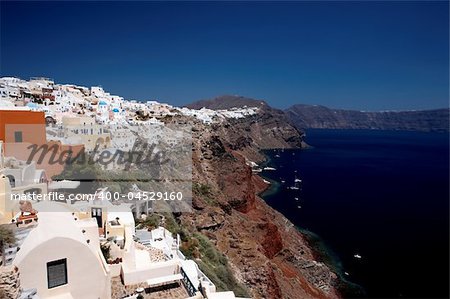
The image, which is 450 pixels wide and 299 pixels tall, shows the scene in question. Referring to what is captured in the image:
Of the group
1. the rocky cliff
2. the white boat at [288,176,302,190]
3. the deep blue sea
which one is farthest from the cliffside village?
the white boat at [288,176,302,190]

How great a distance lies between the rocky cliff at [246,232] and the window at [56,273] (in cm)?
998

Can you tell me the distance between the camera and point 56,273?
7539 millimetres

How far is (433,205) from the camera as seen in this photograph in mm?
53344

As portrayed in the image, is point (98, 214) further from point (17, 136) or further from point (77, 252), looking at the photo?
point (17, 136)

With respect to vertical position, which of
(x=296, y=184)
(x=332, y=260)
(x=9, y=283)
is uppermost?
(x=9, y=283)

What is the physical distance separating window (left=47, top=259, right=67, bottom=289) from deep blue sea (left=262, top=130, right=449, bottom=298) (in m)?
24.4

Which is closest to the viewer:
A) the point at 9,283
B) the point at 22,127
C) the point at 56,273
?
the point at 9,283

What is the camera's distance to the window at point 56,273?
7.44 m

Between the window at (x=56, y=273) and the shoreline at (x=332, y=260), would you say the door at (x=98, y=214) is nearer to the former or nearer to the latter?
the window at (x=56, y=273)

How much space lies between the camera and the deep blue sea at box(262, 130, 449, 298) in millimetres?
30172

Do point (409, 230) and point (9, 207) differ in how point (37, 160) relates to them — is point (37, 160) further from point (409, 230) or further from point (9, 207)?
point (409, 230)

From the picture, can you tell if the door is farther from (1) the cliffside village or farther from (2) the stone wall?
(2) the stone wall

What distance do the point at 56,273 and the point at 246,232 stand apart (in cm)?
2128

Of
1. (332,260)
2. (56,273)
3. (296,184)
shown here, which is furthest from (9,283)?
(296,184)
